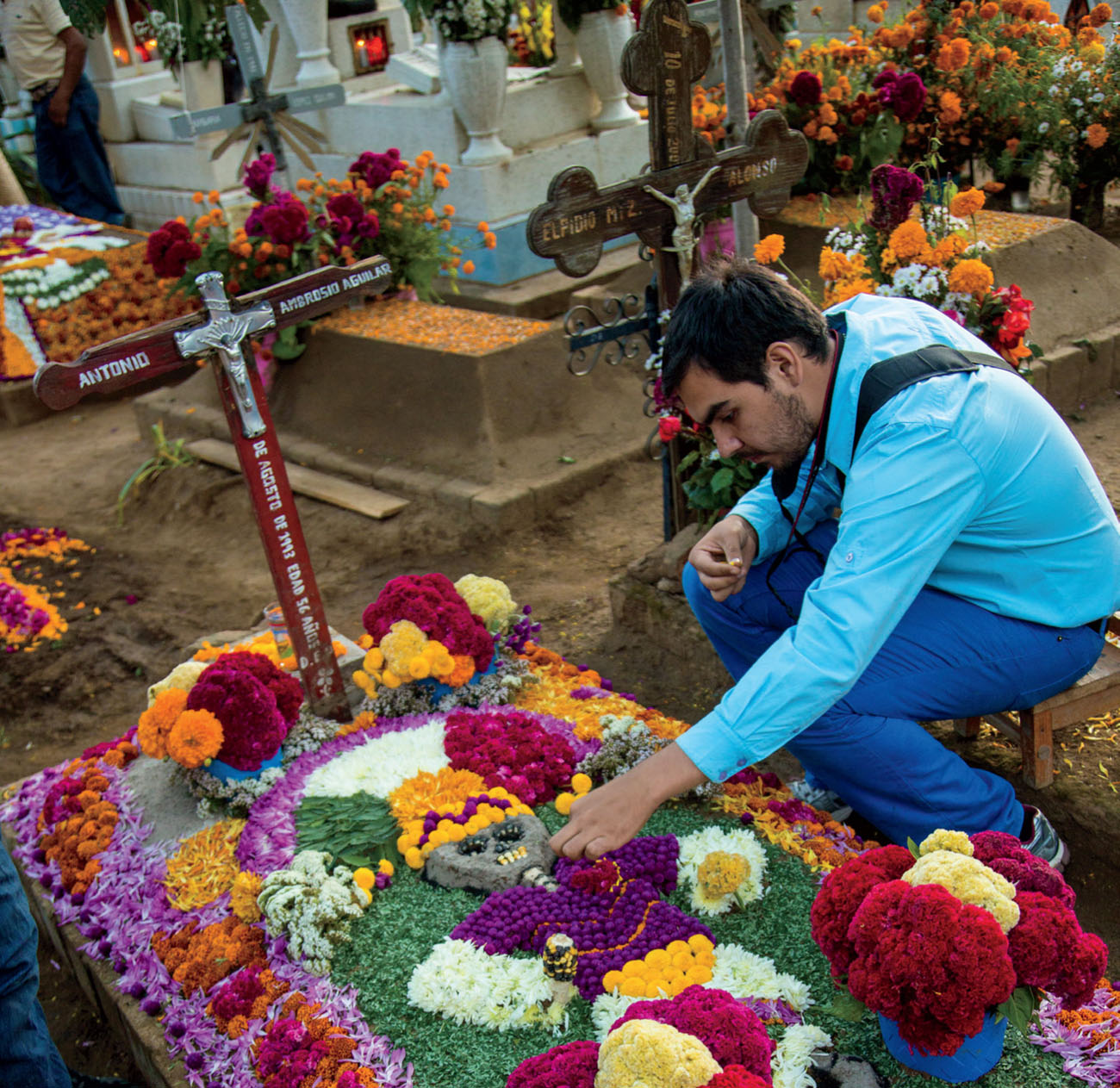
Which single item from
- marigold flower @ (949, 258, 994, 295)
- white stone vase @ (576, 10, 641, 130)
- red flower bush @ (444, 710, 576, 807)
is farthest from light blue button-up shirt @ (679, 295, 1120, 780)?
white stone vase @ (576, 10, 641, 130)

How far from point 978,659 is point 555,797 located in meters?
1.10

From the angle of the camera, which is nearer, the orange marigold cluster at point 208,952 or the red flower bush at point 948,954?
the red flower bush at point 948,954

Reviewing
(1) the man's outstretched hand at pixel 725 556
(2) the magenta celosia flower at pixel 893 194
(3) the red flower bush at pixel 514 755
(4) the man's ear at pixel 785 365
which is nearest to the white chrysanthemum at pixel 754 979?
(3) the red flower bush at pixel 514 755

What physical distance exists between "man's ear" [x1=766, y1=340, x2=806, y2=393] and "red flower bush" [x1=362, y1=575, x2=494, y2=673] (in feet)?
4.28

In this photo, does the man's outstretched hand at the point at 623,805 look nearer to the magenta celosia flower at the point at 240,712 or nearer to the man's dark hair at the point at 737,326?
the man's dark hair at the point at 737,326

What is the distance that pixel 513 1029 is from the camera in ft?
7.31

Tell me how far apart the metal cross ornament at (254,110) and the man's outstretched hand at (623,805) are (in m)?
5.48

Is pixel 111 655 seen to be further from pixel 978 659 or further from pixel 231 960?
pixel 978 659

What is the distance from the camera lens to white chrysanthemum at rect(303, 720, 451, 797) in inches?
116

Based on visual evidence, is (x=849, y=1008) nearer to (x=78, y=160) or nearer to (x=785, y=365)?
(x=785, y=365)

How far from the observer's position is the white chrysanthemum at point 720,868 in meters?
2.44

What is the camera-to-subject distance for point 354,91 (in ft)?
29.5

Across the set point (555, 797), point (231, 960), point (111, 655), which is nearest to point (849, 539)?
point (555, 797)

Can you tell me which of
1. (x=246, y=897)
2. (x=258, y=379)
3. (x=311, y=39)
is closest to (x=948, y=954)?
(x=246, y=897)
